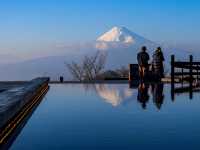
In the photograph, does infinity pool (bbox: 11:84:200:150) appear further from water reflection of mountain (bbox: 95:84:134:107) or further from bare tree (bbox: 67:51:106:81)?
bare tree (bbox: 67:51:106:81)

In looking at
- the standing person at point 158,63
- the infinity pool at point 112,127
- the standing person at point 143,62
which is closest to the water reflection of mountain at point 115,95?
the infinity pool at point 112,127

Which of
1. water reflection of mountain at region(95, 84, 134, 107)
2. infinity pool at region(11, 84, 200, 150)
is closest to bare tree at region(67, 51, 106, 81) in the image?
water reflection of mountain at region(95, 84, 134, 107)

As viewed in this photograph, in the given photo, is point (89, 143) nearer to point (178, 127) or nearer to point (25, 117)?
point (178, 127)

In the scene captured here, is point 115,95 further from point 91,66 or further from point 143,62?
point 91,66

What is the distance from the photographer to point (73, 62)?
2339 inches

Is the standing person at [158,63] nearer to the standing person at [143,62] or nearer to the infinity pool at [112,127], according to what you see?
the standing person at [143,62]

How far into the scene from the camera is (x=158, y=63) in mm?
29984

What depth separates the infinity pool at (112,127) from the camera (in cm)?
833

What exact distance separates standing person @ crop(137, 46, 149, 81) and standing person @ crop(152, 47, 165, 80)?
763 millimetres

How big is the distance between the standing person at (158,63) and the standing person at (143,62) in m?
0.76

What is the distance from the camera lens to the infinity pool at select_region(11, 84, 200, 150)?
8.33m

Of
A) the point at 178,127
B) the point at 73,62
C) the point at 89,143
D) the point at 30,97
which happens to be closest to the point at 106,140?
the point at 89,143

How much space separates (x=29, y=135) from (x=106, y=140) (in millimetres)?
1609

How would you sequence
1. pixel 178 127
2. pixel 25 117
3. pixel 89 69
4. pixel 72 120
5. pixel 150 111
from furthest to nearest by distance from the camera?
pixel 89 69
pixel 150 111
pixel 25 117
pixel 72 120
pixel 178 127
